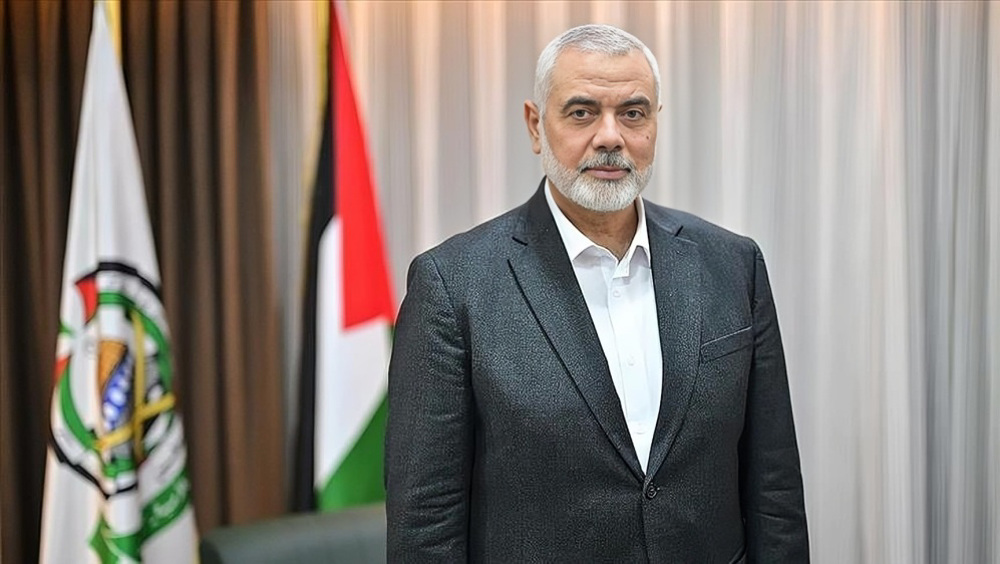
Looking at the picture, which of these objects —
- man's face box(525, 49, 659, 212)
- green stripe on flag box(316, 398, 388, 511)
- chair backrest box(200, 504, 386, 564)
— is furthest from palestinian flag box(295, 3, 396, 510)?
man's face box(525, 49, 659, 212)

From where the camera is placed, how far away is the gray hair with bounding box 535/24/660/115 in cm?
181

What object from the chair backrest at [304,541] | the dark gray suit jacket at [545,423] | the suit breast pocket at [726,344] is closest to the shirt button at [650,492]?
the dark gray suit jacket at [545,423]

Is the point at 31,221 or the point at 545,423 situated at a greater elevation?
the point at 31,221

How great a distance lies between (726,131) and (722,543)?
1348 millimetres

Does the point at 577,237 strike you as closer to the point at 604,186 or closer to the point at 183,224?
the point at 604,186

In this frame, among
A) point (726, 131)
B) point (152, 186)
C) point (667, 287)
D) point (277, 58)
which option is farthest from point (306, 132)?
point (667, 287)

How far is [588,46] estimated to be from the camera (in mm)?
1808

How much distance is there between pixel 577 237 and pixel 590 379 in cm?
25

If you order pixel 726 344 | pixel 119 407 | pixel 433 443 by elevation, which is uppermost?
pixel 726 344

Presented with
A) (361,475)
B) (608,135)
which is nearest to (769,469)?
(608,135)

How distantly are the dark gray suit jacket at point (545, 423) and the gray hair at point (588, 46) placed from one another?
0.75ft

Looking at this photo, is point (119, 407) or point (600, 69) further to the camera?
point (119, 407)

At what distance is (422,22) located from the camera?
285cm

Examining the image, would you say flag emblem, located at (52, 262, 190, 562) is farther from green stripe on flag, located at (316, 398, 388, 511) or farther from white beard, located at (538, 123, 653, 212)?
white beard, located at (538, 123, 653, 212)
